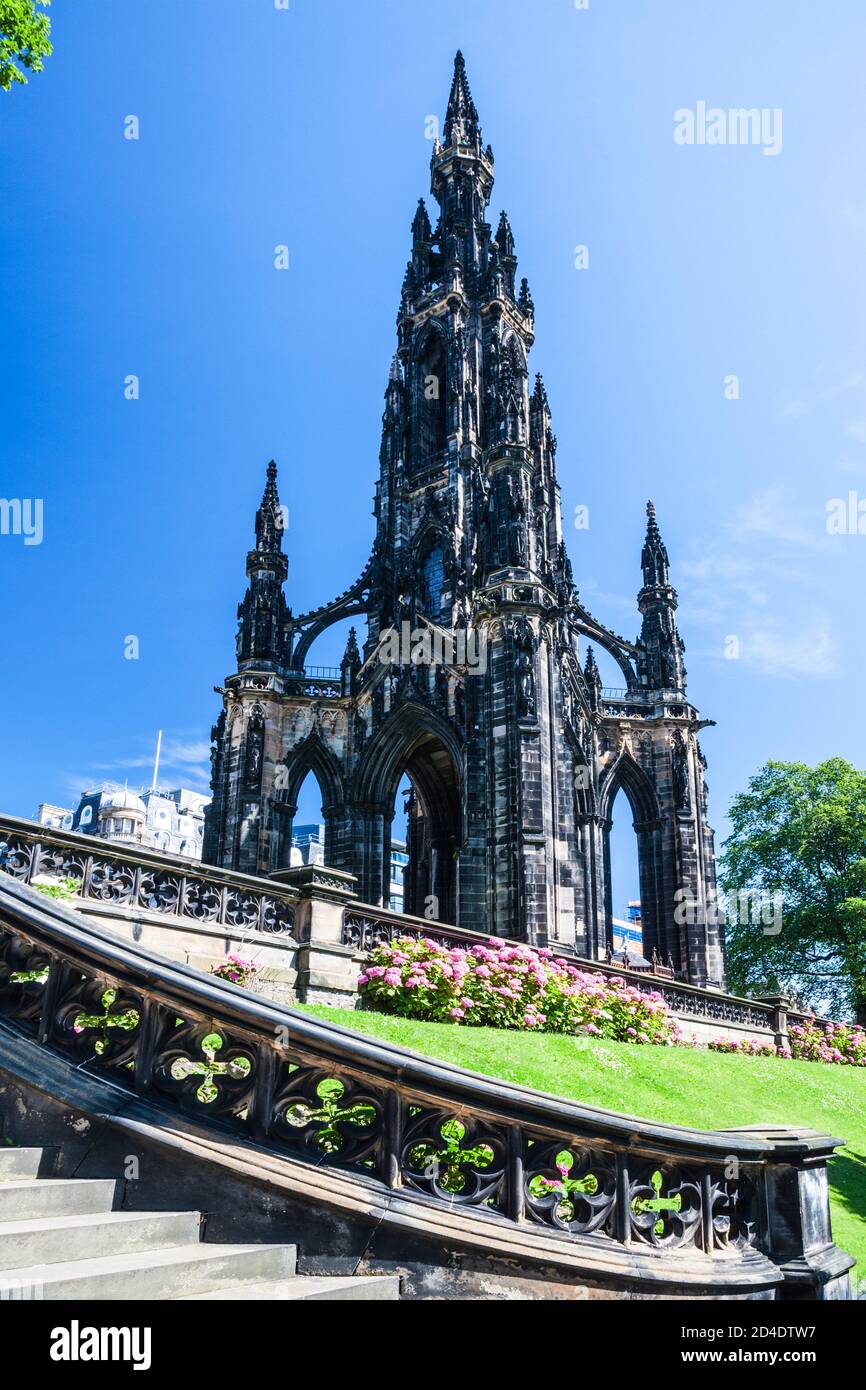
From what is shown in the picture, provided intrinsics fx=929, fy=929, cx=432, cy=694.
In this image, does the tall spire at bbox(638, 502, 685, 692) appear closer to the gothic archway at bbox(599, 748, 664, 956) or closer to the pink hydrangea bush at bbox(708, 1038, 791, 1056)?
the gothic archway at bbox(599, 748, 664, 956)

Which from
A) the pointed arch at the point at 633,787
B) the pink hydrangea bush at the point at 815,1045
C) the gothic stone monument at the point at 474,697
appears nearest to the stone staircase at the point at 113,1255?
the pink hydrangea bush at the point at 815,1045

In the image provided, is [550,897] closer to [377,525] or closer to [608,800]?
[608,800]

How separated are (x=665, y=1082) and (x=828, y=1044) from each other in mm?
16114

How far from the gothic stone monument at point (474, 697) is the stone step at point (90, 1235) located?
21.2m

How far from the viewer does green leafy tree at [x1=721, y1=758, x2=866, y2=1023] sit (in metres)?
36.7

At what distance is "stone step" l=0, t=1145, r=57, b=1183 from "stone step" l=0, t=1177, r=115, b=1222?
4cm

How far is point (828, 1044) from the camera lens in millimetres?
24828

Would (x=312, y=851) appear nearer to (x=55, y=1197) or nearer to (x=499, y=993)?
(x=499, y=993)

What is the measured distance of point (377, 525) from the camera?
1459 inches

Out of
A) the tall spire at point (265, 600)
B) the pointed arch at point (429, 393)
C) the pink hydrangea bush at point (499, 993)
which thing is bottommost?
the pink hydrangea bush at point (499, 993)

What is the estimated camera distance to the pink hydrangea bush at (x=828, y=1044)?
77.4 ft

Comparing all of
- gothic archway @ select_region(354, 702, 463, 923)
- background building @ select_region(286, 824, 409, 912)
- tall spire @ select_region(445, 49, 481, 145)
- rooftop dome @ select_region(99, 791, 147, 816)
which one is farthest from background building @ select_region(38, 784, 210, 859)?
tall spire @ select_region(445, 49, 481, 145)

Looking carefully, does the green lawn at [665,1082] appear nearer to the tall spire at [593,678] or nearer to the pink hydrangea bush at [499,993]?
the pink hydrangea bush at [499,993]
